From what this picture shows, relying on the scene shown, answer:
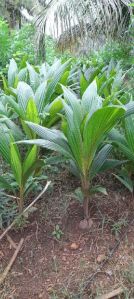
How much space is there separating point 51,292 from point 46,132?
0.85 meters

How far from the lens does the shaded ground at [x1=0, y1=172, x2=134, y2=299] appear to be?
1.82m

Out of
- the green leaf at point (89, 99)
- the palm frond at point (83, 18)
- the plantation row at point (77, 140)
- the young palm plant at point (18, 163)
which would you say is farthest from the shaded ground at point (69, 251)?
the palm frond at point (83, 18)

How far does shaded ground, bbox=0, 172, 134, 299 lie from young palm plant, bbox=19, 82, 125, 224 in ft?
0.48

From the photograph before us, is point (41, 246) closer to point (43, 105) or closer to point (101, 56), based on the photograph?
point (43, 105)

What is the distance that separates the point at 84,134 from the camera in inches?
72.6

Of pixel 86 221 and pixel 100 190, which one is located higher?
pixel 100 190

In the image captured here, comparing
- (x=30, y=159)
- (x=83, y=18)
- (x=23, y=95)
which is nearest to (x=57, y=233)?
(x=30, y=159)

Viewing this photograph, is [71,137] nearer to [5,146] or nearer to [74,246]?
[5,146]

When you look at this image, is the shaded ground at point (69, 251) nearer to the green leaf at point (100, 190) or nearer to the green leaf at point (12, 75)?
the green leaf at point (100, 190)

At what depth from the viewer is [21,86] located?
2535mm

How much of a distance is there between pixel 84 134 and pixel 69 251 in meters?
0.69

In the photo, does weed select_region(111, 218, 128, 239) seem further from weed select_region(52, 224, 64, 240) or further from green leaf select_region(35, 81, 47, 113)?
green leaf select_region(35, 81, 47, 113)

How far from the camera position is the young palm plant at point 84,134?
5.89 ft

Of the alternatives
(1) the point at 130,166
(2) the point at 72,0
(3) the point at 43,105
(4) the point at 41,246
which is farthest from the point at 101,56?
(4) the point at 41,246
